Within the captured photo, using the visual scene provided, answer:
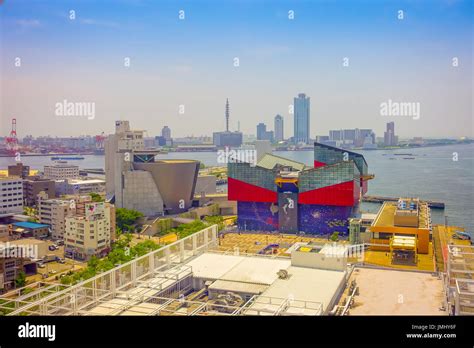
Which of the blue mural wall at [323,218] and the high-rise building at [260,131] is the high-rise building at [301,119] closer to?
the high-rise building at [260,131]

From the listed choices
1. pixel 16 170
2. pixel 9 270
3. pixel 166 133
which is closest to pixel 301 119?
pixel 166 133

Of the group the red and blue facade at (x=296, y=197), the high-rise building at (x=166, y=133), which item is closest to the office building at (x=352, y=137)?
the high-rise building at (x=166, y=133)

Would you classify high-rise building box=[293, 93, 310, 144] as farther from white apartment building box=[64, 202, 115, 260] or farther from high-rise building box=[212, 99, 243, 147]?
white apartment building box=[64, 202, 115, 260]

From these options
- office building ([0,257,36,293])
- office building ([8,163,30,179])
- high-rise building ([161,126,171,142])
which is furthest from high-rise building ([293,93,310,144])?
office building ([0,257,36,293])
